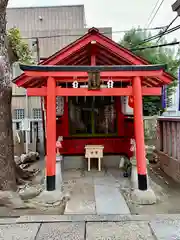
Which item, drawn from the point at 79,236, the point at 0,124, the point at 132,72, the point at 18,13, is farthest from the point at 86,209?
the point at 18,13

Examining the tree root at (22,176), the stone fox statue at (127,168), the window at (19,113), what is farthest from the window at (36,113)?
the stone fox statue at (127,168)

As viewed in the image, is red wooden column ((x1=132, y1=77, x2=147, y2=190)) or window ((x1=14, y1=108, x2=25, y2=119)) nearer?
red wooden column ((x1=132, y1=77, x2=147, y2=190))

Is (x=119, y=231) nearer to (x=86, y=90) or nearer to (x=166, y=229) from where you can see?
(x=166, y=229)

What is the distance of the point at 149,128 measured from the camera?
15352 millimetres

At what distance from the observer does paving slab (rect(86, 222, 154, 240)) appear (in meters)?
4.63

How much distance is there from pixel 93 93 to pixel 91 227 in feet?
10.4

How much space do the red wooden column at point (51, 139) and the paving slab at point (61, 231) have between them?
4.99 ft

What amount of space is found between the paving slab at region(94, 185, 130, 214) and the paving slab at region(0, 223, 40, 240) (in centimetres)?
145

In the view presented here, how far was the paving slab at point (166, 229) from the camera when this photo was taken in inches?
182

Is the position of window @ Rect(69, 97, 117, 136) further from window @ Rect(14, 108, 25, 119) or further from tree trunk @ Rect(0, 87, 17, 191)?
window @ Rect(14, 108, 25, 119)

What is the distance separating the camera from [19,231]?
4.92 m

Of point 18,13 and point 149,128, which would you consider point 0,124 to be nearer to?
point 149,128

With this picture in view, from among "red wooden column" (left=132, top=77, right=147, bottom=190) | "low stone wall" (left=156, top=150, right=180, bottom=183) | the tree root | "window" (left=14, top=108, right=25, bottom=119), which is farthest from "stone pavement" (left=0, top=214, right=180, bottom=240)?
"window" (left=14, top=108, right=25, bottom=119)

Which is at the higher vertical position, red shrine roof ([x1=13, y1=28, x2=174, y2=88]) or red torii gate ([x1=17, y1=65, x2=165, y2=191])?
red shrine roof ([x1=13, y1=28, x2=174, y2=88])
